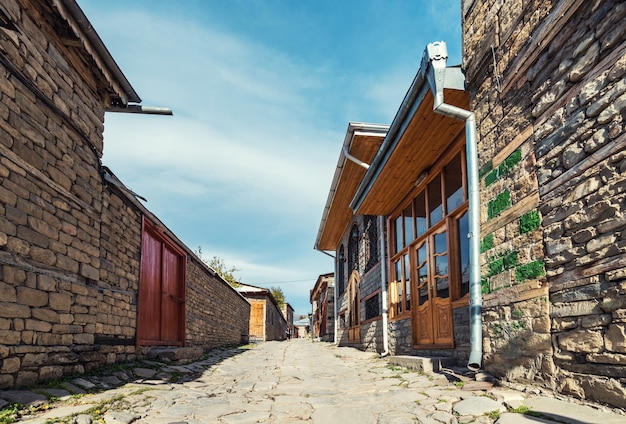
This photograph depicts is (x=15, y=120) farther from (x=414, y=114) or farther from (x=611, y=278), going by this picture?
(x=611, y=278)

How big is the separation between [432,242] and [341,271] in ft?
31.8

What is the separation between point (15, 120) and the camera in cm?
465

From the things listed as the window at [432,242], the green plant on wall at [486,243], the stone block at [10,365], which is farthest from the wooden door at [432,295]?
the stone block at [10,365]

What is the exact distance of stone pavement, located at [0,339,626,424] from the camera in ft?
11.9

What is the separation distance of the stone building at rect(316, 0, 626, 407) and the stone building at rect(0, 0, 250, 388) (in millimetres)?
3951

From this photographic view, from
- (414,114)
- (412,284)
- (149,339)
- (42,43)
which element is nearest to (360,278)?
(412,284)

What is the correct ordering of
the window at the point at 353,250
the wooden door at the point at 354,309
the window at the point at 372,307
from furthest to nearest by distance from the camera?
the window at the point at 353,250, the wooden door at the point at 354,309, the window at the point at 372,307

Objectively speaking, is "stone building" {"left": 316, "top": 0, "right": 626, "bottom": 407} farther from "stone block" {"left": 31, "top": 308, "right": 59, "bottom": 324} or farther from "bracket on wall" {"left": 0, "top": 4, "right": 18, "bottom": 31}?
"stone block" {"left": 31, "top": 308, "right": 59, "bottom": 324}

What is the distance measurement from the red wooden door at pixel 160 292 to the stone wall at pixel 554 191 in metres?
5.66

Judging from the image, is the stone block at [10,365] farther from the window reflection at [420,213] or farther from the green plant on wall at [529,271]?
the window reflection at [420,213]

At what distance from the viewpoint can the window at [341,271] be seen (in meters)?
16.0

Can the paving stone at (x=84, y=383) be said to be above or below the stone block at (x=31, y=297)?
below

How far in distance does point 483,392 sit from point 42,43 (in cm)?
Result: 565

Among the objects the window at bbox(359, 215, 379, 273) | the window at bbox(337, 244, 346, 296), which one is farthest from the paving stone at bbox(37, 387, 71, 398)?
the window at bbox(337, 244, 346, 296)
